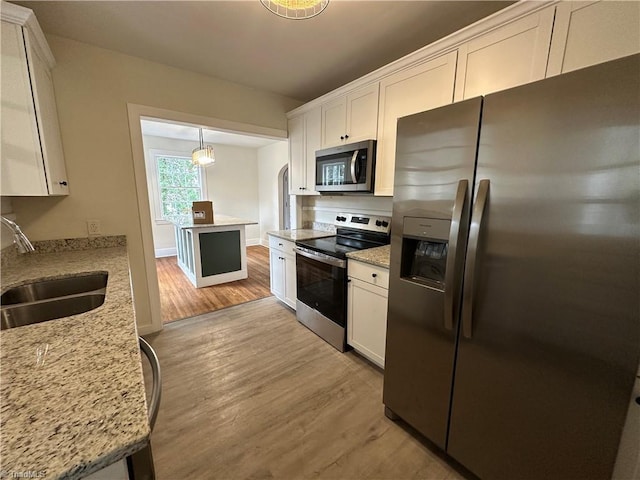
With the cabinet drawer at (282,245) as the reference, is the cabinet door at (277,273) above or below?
below

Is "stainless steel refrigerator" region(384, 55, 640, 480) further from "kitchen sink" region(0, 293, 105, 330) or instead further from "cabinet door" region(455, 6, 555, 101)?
"kitchen sink" region(0, 293, 105, 330)

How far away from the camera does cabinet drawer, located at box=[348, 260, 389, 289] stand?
1.87 meters

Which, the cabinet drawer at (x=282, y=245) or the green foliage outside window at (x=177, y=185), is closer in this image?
the cabinet drawer at (x=282, y=245)

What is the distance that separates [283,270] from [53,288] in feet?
6.40

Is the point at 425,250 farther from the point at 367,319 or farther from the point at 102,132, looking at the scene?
the point at 102,132

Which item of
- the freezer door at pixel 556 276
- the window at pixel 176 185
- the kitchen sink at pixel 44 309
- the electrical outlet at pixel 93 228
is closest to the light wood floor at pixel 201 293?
the electrical outlet at pixel 93 228

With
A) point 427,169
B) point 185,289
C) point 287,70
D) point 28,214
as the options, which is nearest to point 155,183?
point 185,289

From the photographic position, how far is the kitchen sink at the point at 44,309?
1.18 meters

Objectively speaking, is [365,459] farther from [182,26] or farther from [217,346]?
[182,26]

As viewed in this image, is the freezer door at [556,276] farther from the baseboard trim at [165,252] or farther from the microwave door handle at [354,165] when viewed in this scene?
the baseboard trim at [165,252]

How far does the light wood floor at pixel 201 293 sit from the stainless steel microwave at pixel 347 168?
6.11 ft

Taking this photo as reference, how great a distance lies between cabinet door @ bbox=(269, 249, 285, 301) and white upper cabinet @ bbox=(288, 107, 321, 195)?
817 millimetres

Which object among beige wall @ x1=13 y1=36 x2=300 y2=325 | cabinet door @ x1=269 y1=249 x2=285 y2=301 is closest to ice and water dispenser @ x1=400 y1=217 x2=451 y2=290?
cabinet door @ x1=269 y1=249 x2=285 y2=301

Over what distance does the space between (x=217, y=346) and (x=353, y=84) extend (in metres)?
2.69
